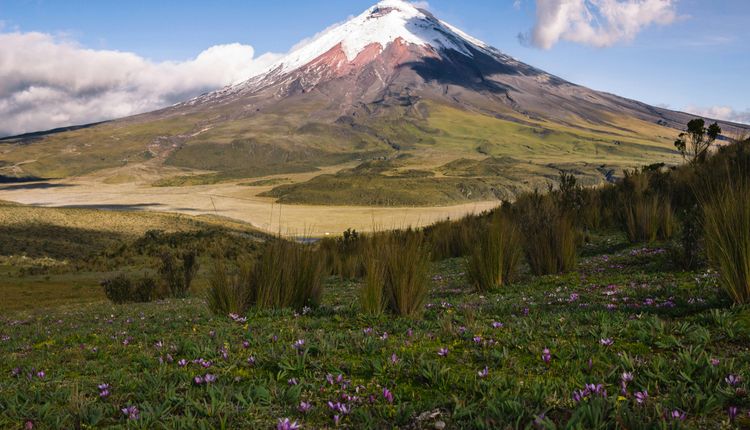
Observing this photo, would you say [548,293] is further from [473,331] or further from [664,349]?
[664,349]

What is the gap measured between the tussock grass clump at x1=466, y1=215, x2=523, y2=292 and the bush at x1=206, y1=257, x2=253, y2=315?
385 cm

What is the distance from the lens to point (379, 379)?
4125mm

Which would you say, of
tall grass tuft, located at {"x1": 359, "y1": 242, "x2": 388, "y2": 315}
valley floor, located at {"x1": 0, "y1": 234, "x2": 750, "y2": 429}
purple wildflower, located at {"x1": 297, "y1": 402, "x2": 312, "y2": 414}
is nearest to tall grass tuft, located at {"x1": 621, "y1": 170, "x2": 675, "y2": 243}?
valley floor, located at {"x1": 0, "y1": 234, "x2": 750, "y2": 429}

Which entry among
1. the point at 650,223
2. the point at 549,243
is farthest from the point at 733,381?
the point at 650,223

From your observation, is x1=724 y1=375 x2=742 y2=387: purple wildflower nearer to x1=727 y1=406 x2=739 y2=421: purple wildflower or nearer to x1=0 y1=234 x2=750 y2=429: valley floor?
x1=0 y1=234 x2=750 y2=429: valley floor

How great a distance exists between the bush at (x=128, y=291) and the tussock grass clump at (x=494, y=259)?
12.3 metres

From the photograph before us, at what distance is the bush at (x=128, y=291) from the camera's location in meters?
17.5

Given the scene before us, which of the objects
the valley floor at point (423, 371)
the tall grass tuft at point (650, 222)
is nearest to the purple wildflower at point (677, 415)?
the valley floor at point (423, 371)

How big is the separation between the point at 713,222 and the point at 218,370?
16.2ft

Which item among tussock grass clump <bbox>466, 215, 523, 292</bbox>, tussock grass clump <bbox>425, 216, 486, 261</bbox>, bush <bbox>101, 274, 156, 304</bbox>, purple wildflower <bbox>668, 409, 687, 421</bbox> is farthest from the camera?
bush <bbox>101, 274, 156, 304</bbox>

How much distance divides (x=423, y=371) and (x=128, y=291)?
16.1 metres

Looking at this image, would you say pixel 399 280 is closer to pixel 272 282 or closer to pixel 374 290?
pixel 374 290

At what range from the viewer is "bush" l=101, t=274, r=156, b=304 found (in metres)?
Answer: 17.5

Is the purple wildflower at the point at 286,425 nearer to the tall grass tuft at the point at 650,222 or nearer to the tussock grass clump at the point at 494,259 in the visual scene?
the tussock grass clump at the point at 494,259
